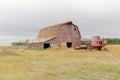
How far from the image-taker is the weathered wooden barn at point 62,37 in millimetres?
58906

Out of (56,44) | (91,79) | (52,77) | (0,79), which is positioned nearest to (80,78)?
(91,79)

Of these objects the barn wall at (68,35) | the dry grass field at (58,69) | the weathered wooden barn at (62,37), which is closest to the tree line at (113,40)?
the weathered wooden barn at (62,37)

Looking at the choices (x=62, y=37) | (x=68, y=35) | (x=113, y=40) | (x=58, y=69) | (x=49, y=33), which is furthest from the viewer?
(x=113, y=40)

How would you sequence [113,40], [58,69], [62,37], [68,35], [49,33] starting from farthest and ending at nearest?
1. [113,40]
2. [49,33]
3. [68,35]
4. [62,37]
5. [58,69]

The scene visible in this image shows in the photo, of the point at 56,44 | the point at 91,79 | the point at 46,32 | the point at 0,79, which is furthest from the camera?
the point at 46,32

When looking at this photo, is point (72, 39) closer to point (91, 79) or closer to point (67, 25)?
point (67, 25)

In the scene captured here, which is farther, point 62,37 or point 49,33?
point 49,33

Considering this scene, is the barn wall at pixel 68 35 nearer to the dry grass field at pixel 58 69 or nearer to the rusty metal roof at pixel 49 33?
the rusty metal roof at pixel 49 33

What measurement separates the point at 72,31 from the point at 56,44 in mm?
5026

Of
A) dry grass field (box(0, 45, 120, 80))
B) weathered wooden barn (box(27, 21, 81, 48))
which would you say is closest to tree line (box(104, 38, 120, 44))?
weathered wooden barn (box(27, 21, 81, 48))

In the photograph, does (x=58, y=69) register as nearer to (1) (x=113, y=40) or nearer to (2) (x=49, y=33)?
(2) (x=49, y=33)

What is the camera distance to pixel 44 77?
13531 mm

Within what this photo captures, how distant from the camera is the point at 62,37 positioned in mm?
59844

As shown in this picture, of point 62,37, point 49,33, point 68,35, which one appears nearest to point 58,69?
point 62,37
